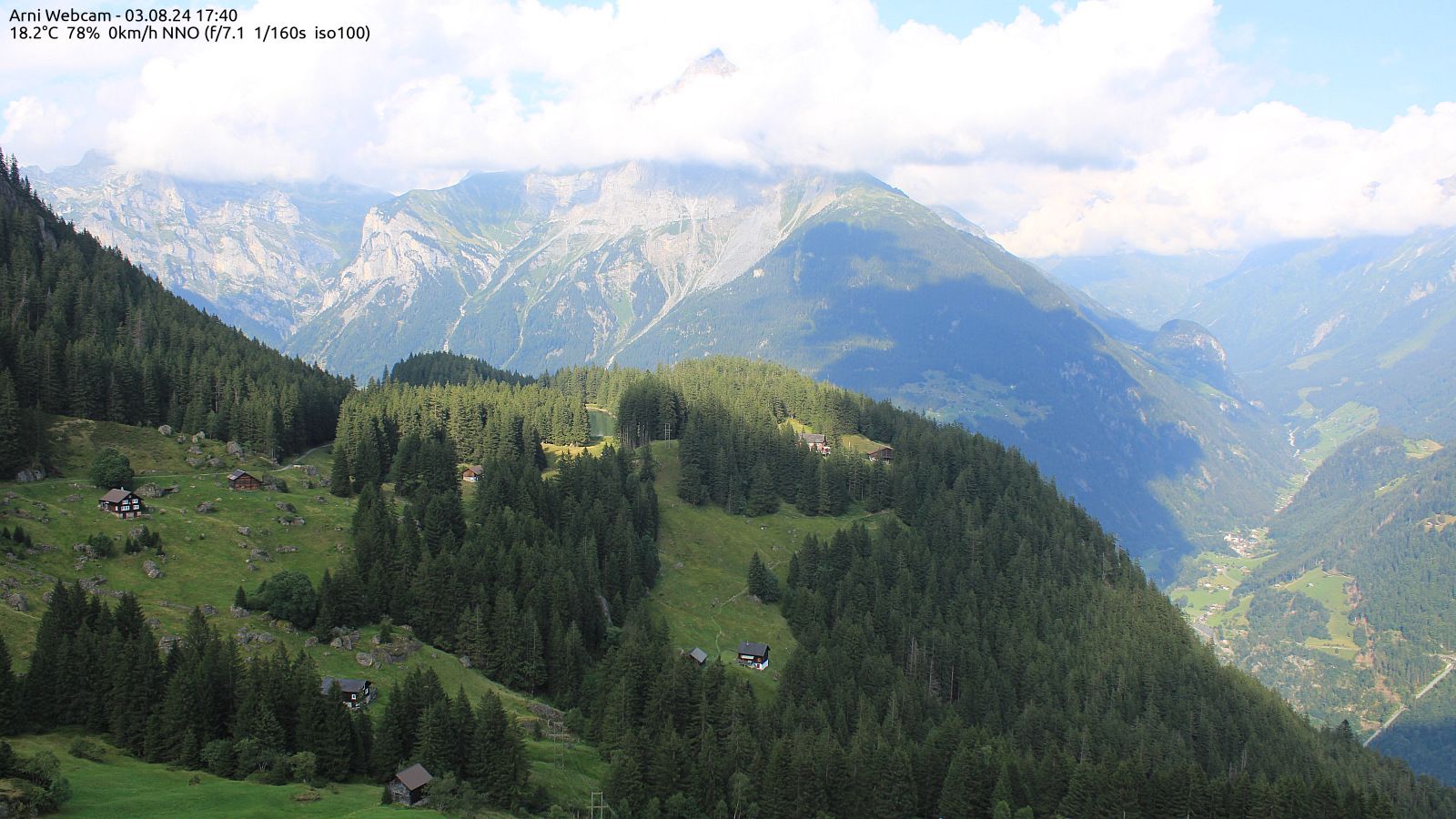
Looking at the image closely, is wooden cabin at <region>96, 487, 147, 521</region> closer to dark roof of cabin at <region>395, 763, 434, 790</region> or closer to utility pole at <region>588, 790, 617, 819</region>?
dark roof of cabin at <region>395, 763, 434, 790</region>

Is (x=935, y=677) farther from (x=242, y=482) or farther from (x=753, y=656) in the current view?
(x=242, y=482)

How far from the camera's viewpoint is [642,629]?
115000mm

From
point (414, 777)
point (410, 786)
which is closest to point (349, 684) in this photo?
point (414, 777)

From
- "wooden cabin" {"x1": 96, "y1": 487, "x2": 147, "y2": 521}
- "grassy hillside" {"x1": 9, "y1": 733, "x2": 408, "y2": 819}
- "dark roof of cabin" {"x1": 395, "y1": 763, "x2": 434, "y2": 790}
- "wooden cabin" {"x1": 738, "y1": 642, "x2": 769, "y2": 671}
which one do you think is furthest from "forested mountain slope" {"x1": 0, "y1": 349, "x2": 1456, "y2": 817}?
"wooden cabin" {"x1": 96, "y1": 487, "x2": 147, "y2": 521}

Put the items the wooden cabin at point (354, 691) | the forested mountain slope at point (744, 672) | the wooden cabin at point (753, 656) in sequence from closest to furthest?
the forested mountain slope at point (744, 672)
the wooden cabin at point (354, 691)
the wooden cabin at point (753, 656)

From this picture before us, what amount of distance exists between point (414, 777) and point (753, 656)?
59.9 meters

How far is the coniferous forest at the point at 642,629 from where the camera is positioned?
7562 cm

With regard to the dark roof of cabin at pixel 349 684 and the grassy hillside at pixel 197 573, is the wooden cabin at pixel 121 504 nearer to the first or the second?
the grassy hillside at pixel 197 573

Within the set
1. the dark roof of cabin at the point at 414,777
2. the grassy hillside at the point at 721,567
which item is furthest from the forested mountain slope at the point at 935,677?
the dark roof of cabin at the point at 414,777

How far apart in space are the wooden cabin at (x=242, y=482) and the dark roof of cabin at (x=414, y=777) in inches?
2587

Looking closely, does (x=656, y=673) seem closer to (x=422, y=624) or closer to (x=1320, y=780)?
(x=422, y=624)

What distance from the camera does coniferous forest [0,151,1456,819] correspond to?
75.6 meters

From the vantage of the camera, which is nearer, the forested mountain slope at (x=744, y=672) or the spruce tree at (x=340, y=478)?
the forested mountain slope at (x=744, y=672)

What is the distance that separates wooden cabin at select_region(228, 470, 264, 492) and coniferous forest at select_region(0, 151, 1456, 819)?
34.1 ft
